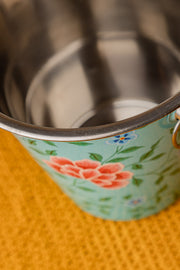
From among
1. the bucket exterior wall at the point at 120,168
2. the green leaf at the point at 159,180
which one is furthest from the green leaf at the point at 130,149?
the green leaf at the point at 159,180

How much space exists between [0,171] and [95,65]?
0.27 m

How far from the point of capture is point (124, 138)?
0.41 m

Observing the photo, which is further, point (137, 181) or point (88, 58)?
point (88, 58)

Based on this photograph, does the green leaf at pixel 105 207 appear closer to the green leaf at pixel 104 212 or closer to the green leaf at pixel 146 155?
the green leaf at pixel 104 212

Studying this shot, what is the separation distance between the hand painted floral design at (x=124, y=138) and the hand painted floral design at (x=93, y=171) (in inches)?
1.9

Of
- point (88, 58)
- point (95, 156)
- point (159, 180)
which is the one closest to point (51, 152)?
point (95, 156)

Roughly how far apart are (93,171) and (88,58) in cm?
28

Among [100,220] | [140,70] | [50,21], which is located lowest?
[100,220]

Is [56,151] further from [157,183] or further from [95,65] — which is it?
[95,65]

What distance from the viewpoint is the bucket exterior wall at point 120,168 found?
417 mm

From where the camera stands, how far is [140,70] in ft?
2.19

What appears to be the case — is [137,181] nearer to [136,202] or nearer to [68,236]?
[136,202]

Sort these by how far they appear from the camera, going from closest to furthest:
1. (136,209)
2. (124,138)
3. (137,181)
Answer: (124,138) → (137,181) → (136,209)

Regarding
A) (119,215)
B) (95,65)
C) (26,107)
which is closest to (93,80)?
(95,65)
